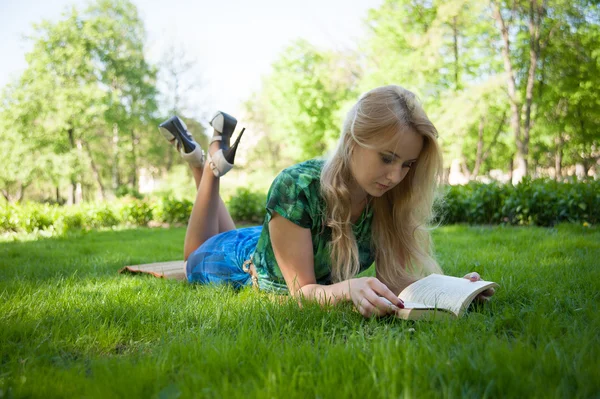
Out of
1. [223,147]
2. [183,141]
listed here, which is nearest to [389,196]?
[223,147]

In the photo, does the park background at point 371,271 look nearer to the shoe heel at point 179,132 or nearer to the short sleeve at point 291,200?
the short sleeve at point 291,200

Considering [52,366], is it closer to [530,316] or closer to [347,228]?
[347,228]

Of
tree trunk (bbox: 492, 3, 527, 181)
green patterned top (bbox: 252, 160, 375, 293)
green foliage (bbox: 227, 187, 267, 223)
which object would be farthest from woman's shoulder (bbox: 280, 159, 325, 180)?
tree trunk (bbox: 492, 3, 527, 181)

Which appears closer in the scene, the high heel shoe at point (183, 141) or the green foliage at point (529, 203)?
the high heel shoe at point (183, 141)

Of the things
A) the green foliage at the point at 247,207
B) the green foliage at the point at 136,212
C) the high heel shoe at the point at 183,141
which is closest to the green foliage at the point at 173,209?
the green foliage at the point at 136,212

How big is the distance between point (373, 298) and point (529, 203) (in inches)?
232

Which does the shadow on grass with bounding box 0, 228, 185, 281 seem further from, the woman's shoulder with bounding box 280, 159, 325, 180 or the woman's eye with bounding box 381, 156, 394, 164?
the woman's eye with bounding box 381, 156, 394, 164

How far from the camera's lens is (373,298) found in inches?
81.0

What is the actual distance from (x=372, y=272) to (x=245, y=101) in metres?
33.0

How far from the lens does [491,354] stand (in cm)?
151

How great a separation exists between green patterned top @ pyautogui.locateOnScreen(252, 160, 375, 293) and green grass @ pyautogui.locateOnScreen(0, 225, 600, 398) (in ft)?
0.66

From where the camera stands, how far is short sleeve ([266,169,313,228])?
2375mm

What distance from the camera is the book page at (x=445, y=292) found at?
211 cm

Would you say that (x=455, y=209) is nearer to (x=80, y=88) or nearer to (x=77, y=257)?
(x=77, y=257)
